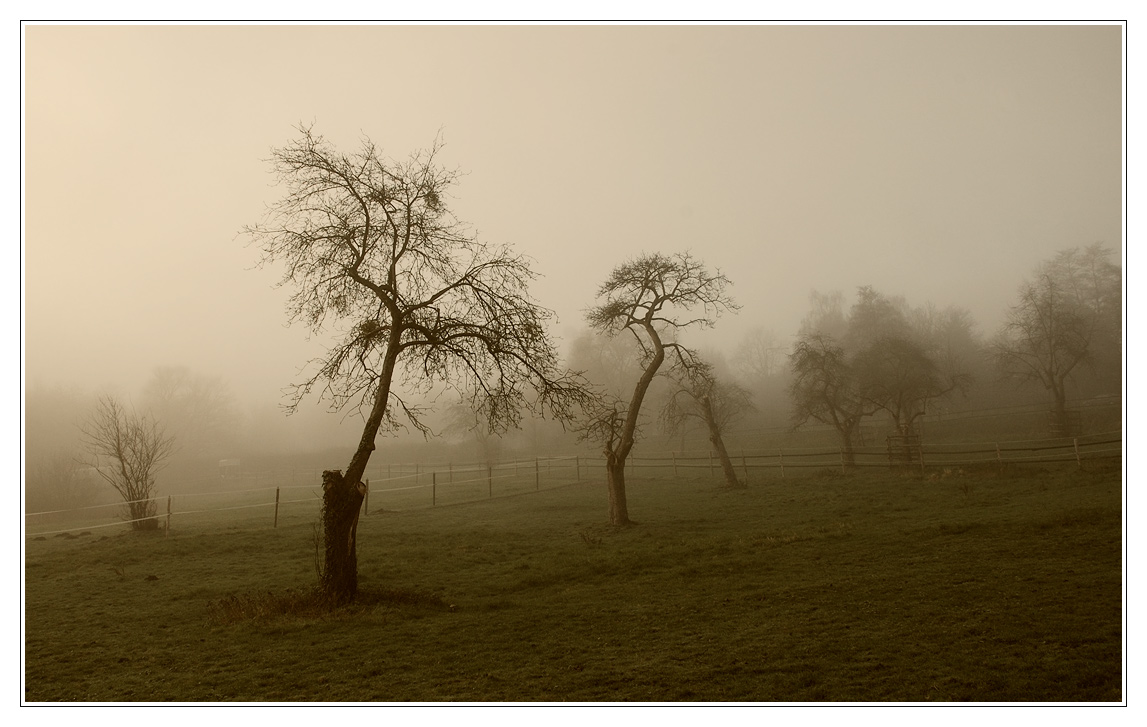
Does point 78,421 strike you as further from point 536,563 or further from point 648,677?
point 648,677

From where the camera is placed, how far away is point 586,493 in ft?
94.4

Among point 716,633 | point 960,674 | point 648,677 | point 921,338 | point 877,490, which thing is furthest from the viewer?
point 921,338

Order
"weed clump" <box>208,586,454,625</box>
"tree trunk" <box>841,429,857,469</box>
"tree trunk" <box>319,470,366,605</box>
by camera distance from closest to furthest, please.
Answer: "weed clump" <box>208,586,454,625</box>
"tree trunk" <box>319,470,366,605</box>
"tree trunk" <box>841,429,857,469</box>

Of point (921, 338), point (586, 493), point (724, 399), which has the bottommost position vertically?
point (586, 493)

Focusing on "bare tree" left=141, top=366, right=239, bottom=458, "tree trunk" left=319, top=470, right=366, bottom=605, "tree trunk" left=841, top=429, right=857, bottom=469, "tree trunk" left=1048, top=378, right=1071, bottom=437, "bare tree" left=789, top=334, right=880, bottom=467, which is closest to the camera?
"tree trunk" left=319, top=470, right=366, bottom=605

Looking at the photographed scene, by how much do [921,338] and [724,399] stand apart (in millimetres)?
14737

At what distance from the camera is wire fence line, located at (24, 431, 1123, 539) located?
75.8 ft

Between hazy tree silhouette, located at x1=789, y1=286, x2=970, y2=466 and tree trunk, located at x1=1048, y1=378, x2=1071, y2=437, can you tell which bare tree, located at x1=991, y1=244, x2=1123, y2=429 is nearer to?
tree trunk, located at x1=1048, y1=378, x2=1071, y2=437

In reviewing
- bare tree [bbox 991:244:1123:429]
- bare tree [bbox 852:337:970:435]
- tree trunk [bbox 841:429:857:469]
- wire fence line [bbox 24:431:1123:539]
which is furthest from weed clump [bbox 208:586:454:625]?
bare tree [bbox 991:244:1123:429]

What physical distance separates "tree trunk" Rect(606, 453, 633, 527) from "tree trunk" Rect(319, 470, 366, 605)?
9.39 metres

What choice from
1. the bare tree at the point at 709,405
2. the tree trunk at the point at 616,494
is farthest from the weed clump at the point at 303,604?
the bare tree at the point at 709,405

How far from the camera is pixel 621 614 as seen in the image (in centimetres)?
975

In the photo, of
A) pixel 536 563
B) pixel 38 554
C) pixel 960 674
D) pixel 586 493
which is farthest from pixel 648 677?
pixel 586 493

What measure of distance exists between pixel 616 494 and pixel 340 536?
10.0 meters
